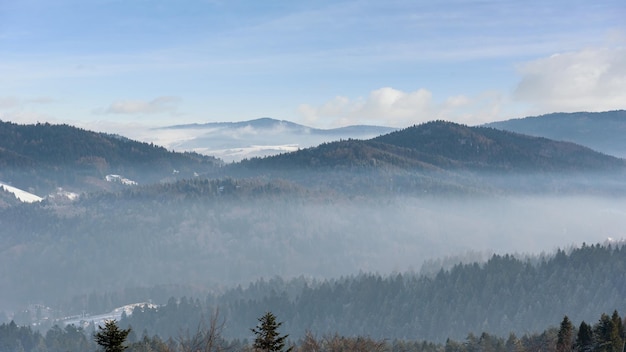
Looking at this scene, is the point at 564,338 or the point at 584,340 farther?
the point at 564,338

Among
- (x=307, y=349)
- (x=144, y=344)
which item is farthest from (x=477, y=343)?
(x=307, y=349)

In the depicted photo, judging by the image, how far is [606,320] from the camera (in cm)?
Result: 11081

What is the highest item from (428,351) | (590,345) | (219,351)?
(219,351)

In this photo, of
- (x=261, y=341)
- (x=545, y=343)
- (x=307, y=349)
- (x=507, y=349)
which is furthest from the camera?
(x=507, y=349)

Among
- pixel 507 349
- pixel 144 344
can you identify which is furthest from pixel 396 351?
pixel 144 344

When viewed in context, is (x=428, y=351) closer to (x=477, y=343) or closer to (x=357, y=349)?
(x=477, y=343)

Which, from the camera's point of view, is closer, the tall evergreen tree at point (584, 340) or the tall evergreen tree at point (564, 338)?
the tall evergreen tree at point (584, 340)

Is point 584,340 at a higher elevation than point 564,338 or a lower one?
lower

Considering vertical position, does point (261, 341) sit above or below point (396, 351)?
above

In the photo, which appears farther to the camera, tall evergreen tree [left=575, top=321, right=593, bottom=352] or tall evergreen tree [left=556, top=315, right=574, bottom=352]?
tall evergreen tree [left=556, top=315, right=574, bottom=352]

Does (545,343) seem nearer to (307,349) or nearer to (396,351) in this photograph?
(396,351)

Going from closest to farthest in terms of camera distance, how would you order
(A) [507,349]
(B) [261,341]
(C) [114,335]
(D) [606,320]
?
1. (C) [114,335]
2. (B) [261,341]
3. (D) [606,320]
4. (A) [507,349]

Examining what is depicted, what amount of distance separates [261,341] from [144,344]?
12233 cm

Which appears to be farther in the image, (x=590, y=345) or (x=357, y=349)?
(x=590, y=345)
